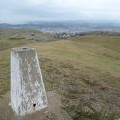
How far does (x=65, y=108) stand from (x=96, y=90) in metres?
6.76

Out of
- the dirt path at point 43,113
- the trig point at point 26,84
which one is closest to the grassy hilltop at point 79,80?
the dirt path at point 43,113

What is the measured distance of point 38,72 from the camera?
19797 millimetres

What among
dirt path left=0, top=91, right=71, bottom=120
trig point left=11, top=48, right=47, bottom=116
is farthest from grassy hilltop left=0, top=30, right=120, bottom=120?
trig point left=11, top=48, right=47, bottom=116

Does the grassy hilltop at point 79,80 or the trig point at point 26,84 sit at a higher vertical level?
the trig point at point 26,84

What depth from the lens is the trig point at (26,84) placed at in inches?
746

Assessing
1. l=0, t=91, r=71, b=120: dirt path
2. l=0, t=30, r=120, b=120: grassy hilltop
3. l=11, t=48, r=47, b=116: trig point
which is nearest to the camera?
l=11, t=48, r=47, b=116: trig point

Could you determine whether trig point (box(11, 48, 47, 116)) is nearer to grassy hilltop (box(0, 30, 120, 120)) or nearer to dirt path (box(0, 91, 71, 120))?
dirt path (box(0, 91, 71, 120))

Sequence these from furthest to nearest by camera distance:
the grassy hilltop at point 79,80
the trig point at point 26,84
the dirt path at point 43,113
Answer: the grassy hilltop at point 79,80, the dirt path at point 43,113, the trig point at point 26,84

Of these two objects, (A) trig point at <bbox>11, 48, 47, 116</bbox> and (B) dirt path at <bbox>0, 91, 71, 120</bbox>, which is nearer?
(A) trig point at <bbox>11, 48, 47, 116</bbox>

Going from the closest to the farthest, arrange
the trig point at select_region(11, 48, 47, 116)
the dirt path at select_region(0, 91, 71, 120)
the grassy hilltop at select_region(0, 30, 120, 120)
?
the trig point at select_region(11, 48, 47, 116)
the dirt path at select_region(0, 91, 71, 120)
the grassy hilltop at select_region(0, 30, 120, 120)

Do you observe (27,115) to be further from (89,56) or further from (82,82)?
(89,56)

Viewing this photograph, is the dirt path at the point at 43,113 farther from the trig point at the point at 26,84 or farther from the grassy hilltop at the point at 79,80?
the grassy hilltop at the point at 79,80

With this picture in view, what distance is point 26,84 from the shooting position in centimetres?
1916

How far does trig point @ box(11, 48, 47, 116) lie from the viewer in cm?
1894
